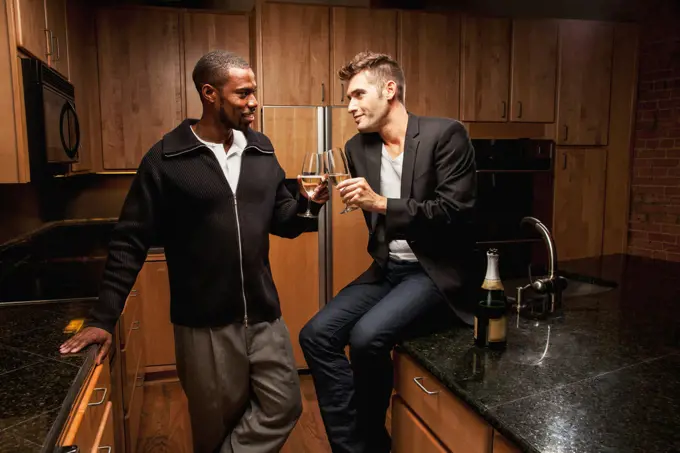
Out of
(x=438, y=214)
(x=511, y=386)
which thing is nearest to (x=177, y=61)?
(x=438, y=214)

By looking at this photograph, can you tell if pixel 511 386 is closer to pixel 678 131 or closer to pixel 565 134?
pixel 565 134

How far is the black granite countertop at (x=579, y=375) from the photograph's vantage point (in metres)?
1.11

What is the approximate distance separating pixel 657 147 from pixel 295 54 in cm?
281

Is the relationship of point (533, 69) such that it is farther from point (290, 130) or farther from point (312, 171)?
point (312, 171)

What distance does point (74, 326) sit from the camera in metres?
1.66

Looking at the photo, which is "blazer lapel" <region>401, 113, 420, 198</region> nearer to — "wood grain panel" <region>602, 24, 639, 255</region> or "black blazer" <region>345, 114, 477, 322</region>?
"black blazer" <region>345, 114, 477, 322</region>

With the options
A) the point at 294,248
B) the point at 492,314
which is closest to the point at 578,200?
the point at 294,248

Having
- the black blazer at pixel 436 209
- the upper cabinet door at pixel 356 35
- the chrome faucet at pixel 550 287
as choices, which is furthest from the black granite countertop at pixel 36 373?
the upper cabinet door at pixel 356 35

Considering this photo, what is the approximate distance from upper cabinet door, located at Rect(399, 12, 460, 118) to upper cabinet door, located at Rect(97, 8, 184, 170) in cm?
151

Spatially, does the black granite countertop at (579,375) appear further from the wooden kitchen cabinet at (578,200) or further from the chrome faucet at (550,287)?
the wooden kitchen cabinet at (578,200)

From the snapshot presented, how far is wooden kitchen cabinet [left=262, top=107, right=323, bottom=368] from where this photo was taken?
3.35 metres

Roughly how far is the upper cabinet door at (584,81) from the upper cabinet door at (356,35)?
134cm

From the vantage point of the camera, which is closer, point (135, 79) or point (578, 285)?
point (578, 285)

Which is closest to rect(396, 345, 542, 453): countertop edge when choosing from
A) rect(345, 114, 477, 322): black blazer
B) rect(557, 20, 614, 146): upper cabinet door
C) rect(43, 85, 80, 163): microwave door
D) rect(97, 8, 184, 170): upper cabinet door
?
rect(345, 114, 477, 322): black blazer
